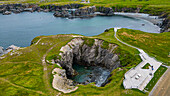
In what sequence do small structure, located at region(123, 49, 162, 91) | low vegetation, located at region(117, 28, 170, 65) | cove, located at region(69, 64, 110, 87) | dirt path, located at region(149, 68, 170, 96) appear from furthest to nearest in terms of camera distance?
low vegetation, located at region(117, 28, 170, 65)
cove, located at region(69, 64, 110, 87)
small structure, located at region(123, 49, 162, 91)
dirt path, located at region(149, 68, 170, 96)

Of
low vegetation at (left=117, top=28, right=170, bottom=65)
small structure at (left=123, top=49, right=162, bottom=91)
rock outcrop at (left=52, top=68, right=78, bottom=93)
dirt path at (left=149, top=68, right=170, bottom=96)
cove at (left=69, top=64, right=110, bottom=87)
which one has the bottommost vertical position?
cove at (left=69, top=64, right=110, bottom=87)

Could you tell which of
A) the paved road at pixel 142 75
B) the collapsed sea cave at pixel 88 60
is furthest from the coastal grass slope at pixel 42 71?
the collapsed sea cave at pixel 88 60

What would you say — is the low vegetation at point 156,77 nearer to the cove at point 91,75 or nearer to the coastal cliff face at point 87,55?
the coastal cliff face at point 87,55

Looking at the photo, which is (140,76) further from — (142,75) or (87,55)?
(87,55)

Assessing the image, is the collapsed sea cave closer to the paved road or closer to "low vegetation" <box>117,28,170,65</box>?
the paved road

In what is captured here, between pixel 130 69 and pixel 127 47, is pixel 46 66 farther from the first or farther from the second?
pixel 127 47

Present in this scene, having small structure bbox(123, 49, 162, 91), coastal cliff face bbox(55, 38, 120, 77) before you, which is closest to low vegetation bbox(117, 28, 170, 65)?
small structure bbox(123, 49, 162, 91)
